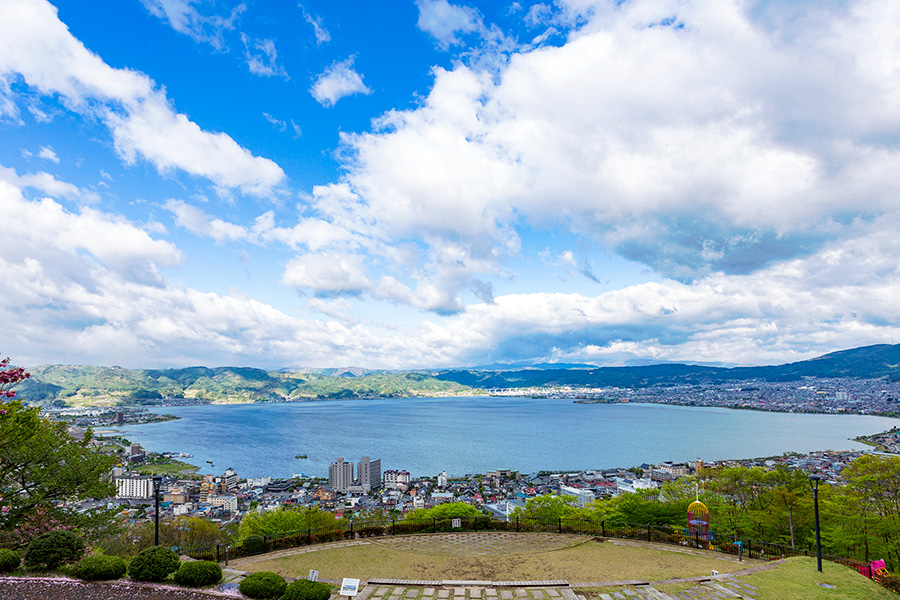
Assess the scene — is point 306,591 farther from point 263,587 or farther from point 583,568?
point 583,568

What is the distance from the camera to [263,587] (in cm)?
1017

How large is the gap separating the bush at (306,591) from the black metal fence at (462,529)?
4.97 metres

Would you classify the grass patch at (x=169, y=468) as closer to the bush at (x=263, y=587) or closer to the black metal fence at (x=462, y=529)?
the black metal fence at (x=462, y=529)

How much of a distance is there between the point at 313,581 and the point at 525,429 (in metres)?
126

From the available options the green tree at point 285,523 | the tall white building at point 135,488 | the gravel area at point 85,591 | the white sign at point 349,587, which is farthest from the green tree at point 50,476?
the tall white building at point 135,488

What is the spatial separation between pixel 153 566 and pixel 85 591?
1.35 m

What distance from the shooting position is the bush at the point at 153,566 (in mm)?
10766

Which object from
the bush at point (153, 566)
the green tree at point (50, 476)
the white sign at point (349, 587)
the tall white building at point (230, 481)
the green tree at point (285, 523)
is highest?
the green tree at point (50, 476)

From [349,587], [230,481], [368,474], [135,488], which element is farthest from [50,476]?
[135,488]

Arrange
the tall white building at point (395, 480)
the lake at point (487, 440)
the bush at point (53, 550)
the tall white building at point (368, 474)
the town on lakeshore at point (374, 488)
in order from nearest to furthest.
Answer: the bush at point (53, 550) → the town on lakeshore at point (374, 488) → the tall white building at point (395, 480) → the tall white building at point (368, 474) → the lake at point (487, 440)

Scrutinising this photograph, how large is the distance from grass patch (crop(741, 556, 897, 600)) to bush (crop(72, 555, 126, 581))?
653 inches

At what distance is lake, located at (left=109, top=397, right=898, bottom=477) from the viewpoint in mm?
80938

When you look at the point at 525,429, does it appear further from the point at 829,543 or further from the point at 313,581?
the point at 313,581

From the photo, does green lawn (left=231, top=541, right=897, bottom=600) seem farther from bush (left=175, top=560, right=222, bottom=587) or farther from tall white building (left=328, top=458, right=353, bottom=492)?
tall white building (left=328, top=458, right=353, bottom=492)
